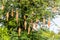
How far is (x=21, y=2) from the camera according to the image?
663 inches

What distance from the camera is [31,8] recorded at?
1680cm

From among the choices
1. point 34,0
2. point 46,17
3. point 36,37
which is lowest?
point 36,37

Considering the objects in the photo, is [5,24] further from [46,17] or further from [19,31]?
[46,17]

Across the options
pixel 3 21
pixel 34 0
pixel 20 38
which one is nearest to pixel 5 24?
pixel 3 21

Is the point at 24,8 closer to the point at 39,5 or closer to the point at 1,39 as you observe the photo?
the point at 39,5

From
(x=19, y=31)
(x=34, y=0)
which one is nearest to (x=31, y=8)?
(x=34, y=0)

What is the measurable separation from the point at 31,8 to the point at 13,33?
69.6 inches

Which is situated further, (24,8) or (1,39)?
(24,8)

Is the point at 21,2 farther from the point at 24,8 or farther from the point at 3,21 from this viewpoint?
the point at 3,21

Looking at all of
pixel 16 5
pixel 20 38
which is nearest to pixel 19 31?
pixel 20 38

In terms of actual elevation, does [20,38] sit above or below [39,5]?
below

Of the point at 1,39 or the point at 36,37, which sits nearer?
the point at 1,39

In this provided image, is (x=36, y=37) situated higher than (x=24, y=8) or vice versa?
(x=24, y=8)

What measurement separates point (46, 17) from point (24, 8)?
143 cm
